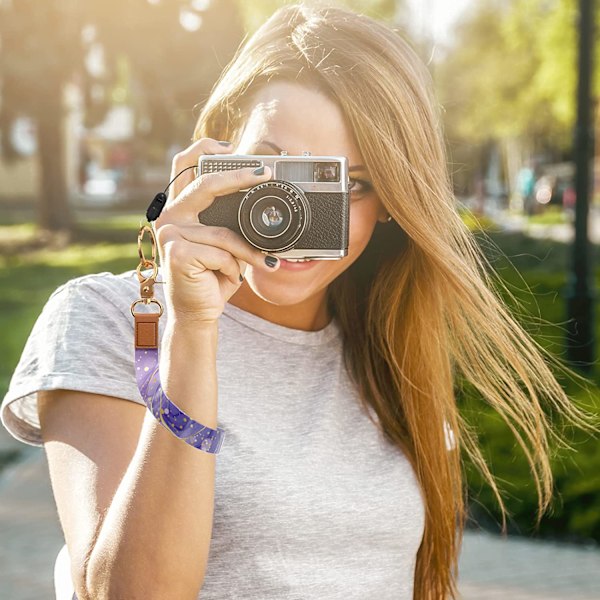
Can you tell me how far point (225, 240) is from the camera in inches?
62.8

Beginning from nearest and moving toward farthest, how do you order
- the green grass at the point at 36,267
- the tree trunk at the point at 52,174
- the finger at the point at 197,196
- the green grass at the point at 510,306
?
the finger at the point at 197,196, the green grass at the point at 510,306, the green grass at the point at 36,267, the tree trunk at the point at 52,174

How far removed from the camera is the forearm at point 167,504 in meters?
1.48

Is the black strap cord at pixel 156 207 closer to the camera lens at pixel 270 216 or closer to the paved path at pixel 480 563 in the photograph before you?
the camera lens at pixel 270 216

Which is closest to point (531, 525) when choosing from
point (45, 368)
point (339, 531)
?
point (339, 531)

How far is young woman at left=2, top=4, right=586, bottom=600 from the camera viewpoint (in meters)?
1.52

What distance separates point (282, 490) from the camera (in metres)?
1.72

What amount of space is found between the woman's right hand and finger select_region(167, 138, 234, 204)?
8 centimetres

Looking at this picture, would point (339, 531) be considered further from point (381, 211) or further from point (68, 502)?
point (381, 211)

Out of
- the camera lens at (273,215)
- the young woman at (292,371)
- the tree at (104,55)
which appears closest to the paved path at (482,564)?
the young woman at (292,371)

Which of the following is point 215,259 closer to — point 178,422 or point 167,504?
point 178,422

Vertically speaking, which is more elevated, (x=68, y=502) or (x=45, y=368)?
(x=45, y=368)

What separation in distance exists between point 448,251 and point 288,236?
39 centimetres

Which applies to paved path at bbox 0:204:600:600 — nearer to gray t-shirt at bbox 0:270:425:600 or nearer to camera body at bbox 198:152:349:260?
gray t-shirt at bbox 0:270:425:600

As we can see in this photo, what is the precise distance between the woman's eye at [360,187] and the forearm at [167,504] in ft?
1.74
